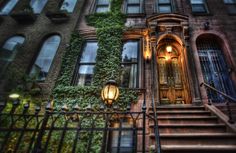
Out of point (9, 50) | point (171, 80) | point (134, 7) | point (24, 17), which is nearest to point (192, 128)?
point (171, 80)

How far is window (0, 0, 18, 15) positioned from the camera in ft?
38.3

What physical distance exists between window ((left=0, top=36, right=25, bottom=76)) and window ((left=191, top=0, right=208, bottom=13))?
34.8 feet

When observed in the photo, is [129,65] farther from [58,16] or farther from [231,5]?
[231,5]

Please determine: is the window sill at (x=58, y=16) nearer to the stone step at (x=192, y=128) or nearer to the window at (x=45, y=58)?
the window at (x=45, y=58)

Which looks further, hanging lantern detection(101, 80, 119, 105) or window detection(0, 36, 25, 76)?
window detection(0, 36, 25, 76)

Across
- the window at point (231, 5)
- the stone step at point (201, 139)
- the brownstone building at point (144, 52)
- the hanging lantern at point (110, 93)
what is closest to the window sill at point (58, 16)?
the brownstone building at point (144, 52)

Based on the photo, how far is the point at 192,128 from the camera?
545cm

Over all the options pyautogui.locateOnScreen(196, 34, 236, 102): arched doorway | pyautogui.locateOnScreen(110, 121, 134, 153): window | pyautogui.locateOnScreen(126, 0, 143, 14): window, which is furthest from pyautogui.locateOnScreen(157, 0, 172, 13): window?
pyautogui.locateOnScreen(110, 121, 134, 153): window

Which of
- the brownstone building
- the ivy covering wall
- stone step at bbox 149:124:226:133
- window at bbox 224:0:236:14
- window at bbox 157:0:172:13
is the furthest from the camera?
window at bbox 157:0:172:13

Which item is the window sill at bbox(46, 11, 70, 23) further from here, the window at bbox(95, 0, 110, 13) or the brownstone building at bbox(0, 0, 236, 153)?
the window at bbox(95, 0, 110, 13)

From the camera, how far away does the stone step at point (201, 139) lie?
456cm

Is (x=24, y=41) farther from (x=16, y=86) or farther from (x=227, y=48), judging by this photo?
(x=227, y=48)

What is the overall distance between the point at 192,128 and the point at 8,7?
13784mm

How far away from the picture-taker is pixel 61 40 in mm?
9258
